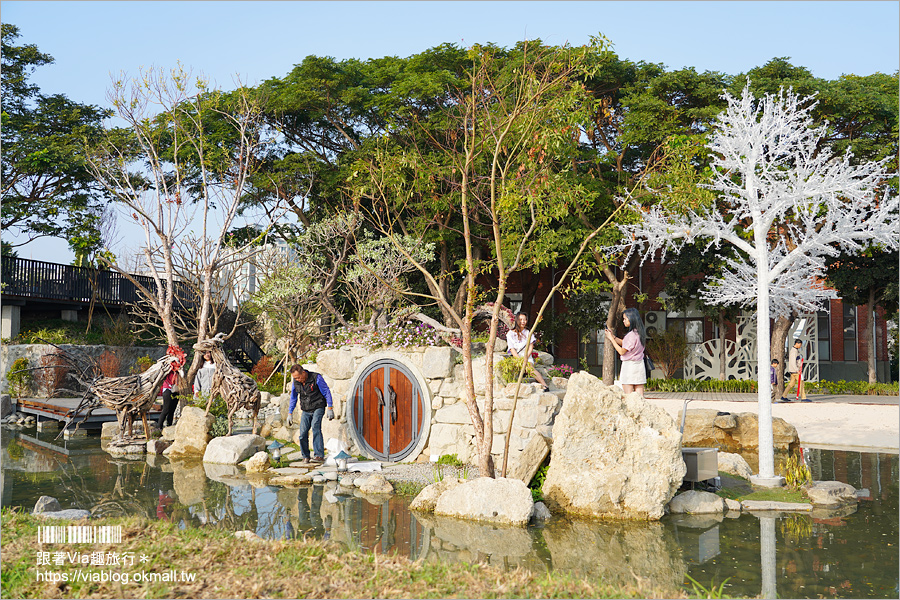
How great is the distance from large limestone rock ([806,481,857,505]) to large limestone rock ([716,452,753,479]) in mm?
1160

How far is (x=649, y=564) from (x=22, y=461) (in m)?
10.8

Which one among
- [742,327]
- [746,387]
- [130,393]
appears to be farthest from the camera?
[742,327]

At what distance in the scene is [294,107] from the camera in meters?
20.7

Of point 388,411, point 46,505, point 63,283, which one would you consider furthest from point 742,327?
point 46,505

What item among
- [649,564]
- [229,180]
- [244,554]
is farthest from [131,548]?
[229,180]

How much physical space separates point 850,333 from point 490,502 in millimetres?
27170

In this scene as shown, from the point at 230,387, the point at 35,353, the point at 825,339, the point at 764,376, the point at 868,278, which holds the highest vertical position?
the point at 868,278

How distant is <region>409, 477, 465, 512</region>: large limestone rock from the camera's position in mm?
8484

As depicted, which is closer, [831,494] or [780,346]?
[831,494]

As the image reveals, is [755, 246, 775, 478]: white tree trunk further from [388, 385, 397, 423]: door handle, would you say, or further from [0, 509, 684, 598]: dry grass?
[388, 385, 397, 423]: door handle

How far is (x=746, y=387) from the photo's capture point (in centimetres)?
2448

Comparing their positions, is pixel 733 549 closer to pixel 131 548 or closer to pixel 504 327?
pixel 131 548

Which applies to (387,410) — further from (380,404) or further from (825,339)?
(825,339)

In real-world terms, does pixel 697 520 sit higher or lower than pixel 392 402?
lower
